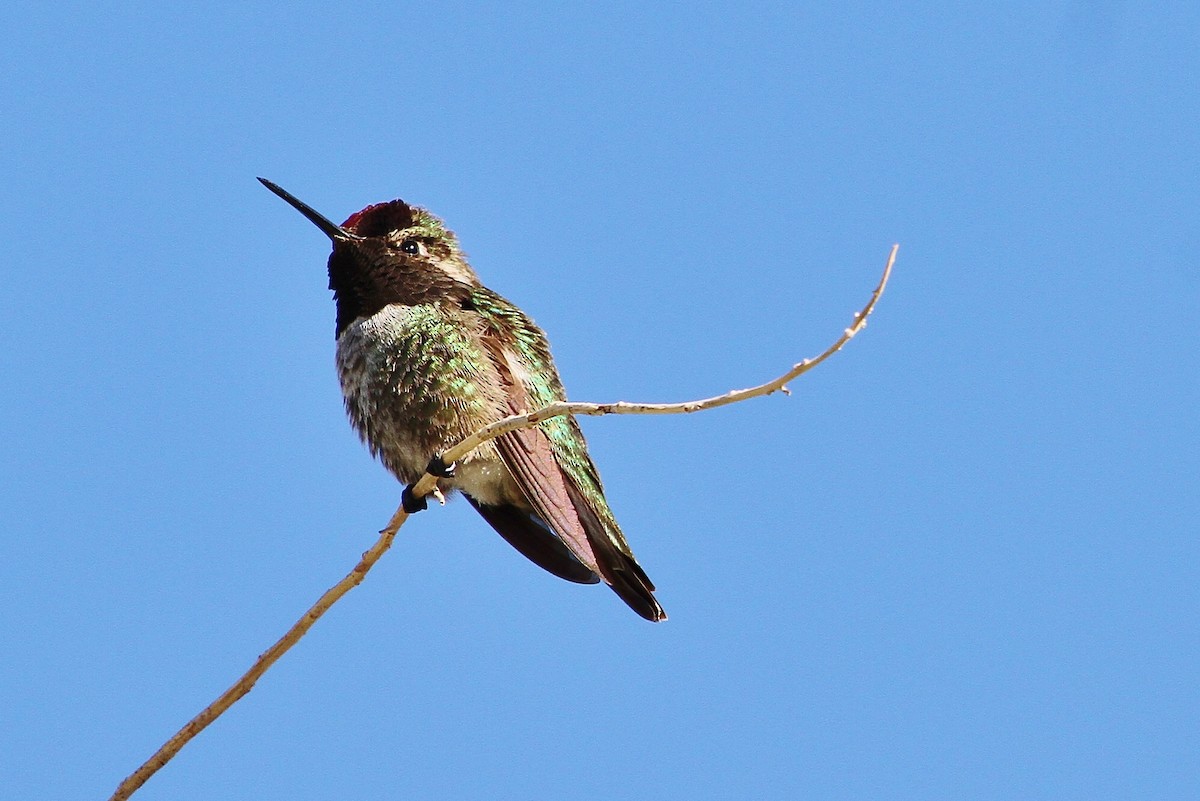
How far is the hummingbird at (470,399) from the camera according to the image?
5656 millimetres

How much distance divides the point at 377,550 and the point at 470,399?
1912 mm

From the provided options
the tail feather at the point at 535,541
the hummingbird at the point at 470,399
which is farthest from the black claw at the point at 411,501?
the tail feather at the point at 535,541

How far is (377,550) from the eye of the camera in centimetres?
385

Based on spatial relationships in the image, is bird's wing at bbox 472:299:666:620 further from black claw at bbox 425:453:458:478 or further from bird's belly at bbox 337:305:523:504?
black claw at bbox 425:453:458:478

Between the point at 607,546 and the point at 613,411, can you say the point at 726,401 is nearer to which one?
the point at 613,411

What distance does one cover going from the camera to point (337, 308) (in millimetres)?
6395

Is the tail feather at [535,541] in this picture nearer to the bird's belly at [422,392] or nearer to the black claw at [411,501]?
the bird's belly at [422,392]

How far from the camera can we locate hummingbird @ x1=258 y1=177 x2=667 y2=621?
5.66 meters

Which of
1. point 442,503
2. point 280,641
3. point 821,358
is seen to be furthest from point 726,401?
point 442,503

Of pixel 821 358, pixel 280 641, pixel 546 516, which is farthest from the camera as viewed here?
pixel 546 516

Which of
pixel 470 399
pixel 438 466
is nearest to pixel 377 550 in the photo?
pixel 438 466

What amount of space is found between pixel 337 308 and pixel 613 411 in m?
3.25

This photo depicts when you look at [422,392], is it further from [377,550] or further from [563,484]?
[377,550]

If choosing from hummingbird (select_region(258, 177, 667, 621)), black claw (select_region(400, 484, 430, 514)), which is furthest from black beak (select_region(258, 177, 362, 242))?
black claw (select_region(400, 484, 430, 514))
